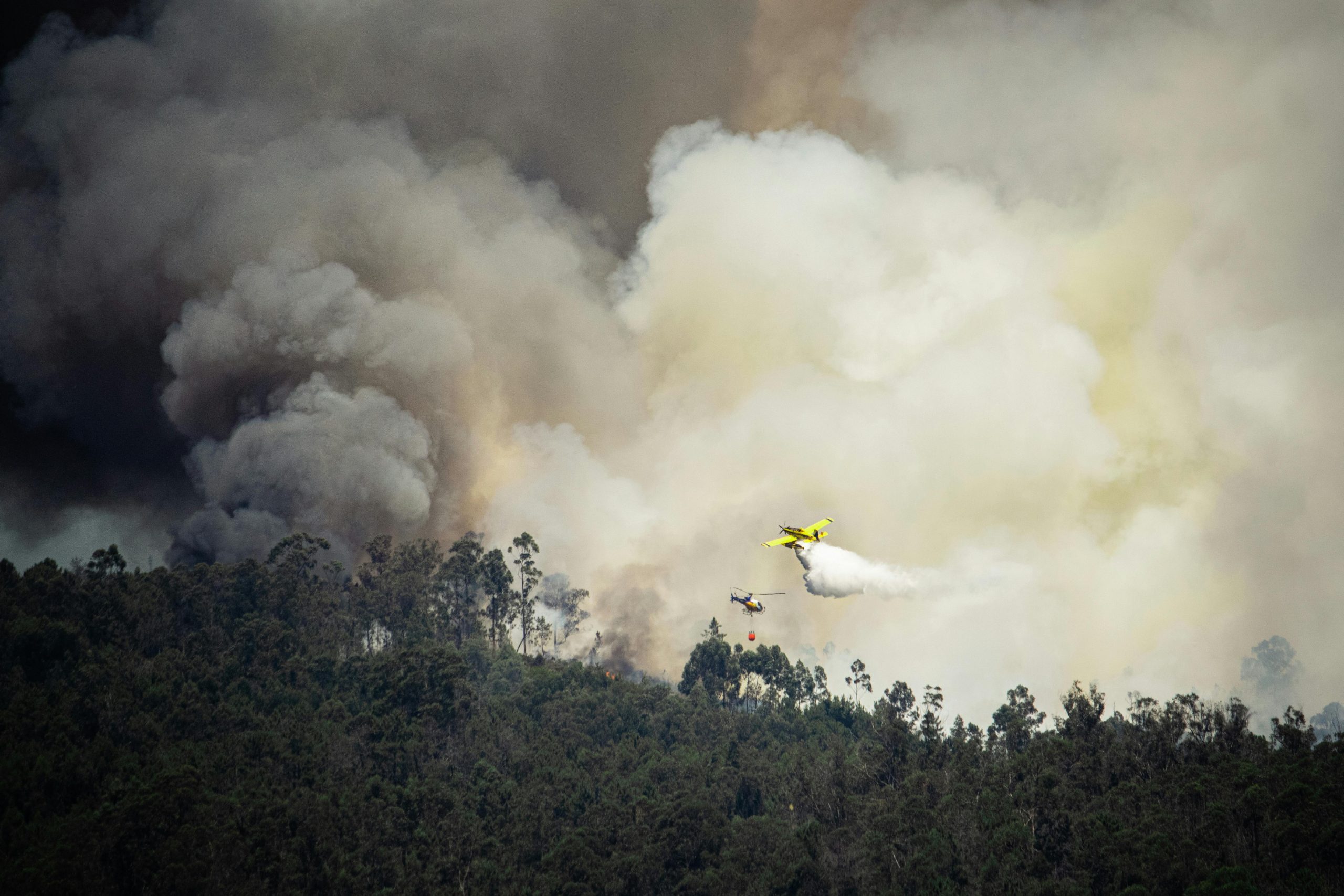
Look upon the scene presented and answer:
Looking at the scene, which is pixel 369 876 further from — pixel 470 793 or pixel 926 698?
pixel 926 698

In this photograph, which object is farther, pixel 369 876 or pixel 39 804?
pixel 369 876

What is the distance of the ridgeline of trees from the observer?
8712cm

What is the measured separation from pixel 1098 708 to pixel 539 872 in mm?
71161

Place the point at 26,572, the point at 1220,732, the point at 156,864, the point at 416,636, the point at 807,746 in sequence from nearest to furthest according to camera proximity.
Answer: the point at 156,864
the point at 1220,732
the point at 26,572
the point at 807,746
the point at 416,636

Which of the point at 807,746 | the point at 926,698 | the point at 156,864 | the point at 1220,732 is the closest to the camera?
the point at 156,864

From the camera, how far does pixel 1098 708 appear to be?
128 m

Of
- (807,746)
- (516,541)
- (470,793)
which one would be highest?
(516,541)

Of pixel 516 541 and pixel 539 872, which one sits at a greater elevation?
pixel 516 541

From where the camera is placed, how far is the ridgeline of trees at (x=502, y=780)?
286ft

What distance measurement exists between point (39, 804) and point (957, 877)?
267ft

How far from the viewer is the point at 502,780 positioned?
392ft

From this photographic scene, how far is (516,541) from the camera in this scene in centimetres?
17662

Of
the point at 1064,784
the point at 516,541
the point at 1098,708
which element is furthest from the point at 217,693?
the point at 1098,708

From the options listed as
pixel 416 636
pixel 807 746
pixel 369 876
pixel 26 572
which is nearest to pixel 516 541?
pixel 416 636
